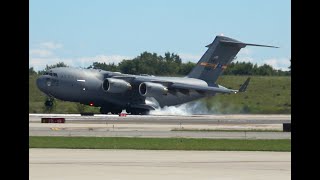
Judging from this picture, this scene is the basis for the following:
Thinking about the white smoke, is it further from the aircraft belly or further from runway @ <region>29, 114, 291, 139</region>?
runway @ <region>29, 114, 291, 139</region>

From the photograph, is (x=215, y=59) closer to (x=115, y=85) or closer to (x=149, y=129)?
(x=115, y=85)

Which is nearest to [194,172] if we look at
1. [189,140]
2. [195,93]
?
[189,140]

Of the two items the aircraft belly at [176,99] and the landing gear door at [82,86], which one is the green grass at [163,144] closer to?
the landing gear door at [82,86]

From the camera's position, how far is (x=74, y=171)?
679 inches

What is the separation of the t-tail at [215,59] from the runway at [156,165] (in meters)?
58.3

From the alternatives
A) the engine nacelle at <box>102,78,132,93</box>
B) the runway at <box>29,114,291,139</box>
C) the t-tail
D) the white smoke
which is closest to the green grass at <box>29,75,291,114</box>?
the white smoke

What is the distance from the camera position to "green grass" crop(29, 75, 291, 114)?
276 ft

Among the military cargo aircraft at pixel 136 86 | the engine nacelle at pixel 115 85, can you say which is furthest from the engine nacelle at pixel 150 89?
the engine nacelle at pixel 115 85

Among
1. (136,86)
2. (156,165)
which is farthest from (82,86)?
(156,165)

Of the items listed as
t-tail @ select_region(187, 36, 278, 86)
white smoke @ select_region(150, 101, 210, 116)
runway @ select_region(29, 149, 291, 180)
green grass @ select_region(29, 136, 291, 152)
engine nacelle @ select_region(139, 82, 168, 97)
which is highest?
t-tail @ select_region(187, 36, 278, 86)

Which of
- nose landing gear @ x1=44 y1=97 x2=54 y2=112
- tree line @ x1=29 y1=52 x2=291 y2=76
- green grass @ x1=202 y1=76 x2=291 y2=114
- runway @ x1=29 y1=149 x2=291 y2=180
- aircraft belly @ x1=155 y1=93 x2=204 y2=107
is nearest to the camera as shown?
runway @ x1=29 y1=149 x2=291 y2=180

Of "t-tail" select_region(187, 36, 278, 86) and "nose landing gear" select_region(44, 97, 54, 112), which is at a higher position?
"t-tail" select_region(187, 36, 278, 86)

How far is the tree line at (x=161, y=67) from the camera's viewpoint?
119650 millimetres

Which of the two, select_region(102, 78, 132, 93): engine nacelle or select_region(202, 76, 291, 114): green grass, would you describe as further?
select_region(202, 76, 291, 114): green grass
